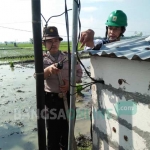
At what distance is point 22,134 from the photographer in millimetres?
5598

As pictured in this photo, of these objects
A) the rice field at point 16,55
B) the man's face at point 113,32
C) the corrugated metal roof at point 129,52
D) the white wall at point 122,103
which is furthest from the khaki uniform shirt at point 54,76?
the rice field at point 16,55

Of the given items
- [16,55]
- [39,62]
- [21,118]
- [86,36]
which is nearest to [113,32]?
[86,36]

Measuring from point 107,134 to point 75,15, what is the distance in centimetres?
161

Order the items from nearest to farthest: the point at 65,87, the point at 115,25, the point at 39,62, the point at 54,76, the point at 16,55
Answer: the point at 39,62, the point at 65,87, the point at 54,76, the point at 115,25, the point at 16,55

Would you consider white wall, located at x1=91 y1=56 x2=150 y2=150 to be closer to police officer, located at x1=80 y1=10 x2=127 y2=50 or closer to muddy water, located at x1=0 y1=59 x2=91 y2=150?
police officer, located at x1=80 y1=10 x2=127 y2=50

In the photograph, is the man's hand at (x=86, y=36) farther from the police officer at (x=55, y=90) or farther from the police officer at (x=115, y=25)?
the police officer at (x=115, y=25)

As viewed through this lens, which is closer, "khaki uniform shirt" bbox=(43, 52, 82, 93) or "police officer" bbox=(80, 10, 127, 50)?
"khaki uniform shirt" bbox=(43, 52, 82, 93)

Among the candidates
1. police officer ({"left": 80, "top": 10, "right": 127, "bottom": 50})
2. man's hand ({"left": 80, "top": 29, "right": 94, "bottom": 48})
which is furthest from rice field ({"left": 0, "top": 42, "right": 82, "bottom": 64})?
man's hand ({"left": 80, "top": 29, "right": 94, "bottom": 48})

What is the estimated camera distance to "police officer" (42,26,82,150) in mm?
2965

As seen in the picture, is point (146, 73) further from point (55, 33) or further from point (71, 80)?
point (55, 33)

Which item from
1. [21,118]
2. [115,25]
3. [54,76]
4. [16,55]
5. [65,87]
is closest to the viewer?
[65,87]

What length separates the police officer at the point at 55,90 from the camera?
2.96 meters

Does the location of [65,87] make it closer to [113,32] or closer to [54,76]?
[54,76]

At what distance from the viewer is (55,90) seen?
10.0 feet
